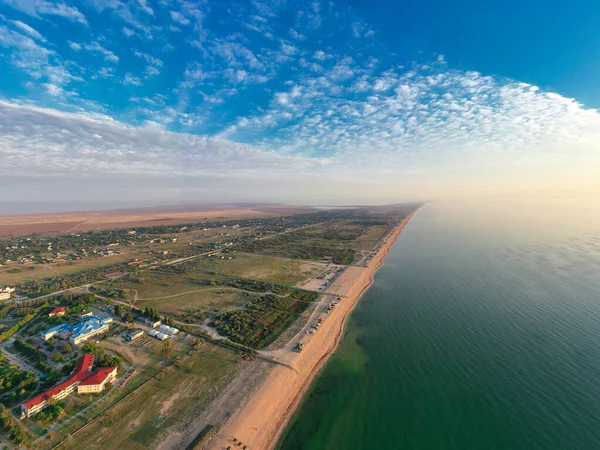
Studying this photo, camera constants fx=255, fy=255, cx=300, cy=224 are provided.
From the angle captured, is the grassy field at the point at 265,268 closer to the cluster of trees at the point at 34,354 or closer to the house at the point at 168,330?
the house at the point at 168,330

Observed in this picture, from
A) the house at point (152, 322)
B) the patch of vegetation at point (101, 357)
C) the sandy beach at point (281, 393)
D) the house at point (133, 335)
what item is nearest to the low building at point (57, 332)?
the patch of vegetation at point (101, 357)

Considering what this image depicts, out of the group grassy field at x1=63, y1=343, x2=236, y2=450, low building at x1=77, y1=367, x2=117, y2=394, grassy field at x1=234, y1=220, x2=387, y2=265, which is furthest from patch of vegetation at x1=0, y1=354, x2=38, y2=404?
grassy field at x1=234, y1=220, x2=387, y2=265

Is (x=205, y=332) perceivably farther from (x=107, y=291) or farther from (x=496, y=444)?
(x=496, y=444)

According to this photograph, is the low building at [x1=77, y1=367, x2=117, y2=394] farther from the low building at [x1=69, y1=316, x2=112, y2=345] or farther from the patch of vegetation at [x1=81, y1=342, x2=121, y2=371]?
the low building at [x1=69, y1=316, x2=112, y2=345]

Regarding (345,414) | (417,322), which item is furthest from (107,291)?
→ (417,322)

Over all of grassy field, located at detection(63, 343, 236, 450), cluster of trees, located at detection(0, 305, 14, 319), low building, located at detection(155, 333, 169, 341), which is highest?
cluster of trees, located at detection(0, 305, 14, 319)

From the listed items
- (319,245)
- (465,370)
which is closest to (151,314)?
(465,370)
